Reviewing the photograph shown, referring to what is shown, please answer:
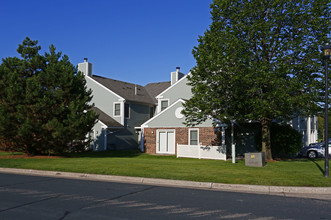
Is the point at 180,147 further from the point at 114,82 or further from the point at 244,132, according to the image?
the point at 114,82

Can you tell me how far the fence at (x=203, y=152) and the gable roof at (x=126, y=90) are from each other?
10.7m

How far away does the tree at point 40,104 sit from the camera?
17922mm

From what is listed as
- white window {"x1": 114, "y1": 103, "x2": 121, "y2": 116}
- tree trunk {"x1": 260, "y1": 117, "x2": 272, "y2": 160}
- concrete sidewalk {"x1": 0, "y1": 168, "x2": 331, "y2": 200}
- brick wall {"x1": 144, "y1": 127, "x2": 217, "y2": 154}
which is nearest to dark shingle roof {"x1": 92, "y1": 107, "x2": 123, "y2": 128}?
white window {"x1": 114, "y1": 103, "x2": 121, "y2": 116}

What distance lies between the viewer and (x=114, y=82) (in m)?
34.2

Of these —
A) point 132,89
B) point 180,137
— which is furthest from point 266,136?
point 132,89

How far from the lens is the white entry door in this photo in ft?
79.9

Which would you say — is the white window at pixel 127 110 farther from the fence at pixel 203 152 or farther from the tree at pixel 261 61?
the tree at pixel 261 61

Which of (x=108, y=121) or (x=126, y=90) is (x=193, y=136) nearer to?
(x=108, y=121)

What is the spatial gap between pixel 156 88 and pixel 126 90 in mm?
4532

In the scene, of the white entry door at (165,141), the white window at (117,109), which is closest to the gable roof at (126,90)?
the white window at (117,109)

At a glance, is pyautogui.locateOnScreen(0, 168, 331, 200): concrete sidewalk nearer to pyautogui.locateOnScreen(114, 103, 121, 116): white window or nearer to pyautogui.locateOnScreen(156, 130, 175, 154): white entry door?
pyautogui.locateOnScreen(156, 130, 175, 154): white entry door

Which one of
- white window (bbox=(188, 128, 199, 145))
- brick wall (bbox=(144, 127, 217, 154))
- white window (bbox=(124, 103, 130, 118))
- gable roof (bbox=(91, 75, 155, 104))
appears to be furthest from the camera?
gable roof (bbox=(91, 75, 155, 104))

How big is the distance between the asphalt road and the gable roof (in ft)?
71.1

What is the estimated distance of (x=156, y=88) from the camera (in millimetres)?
36438
